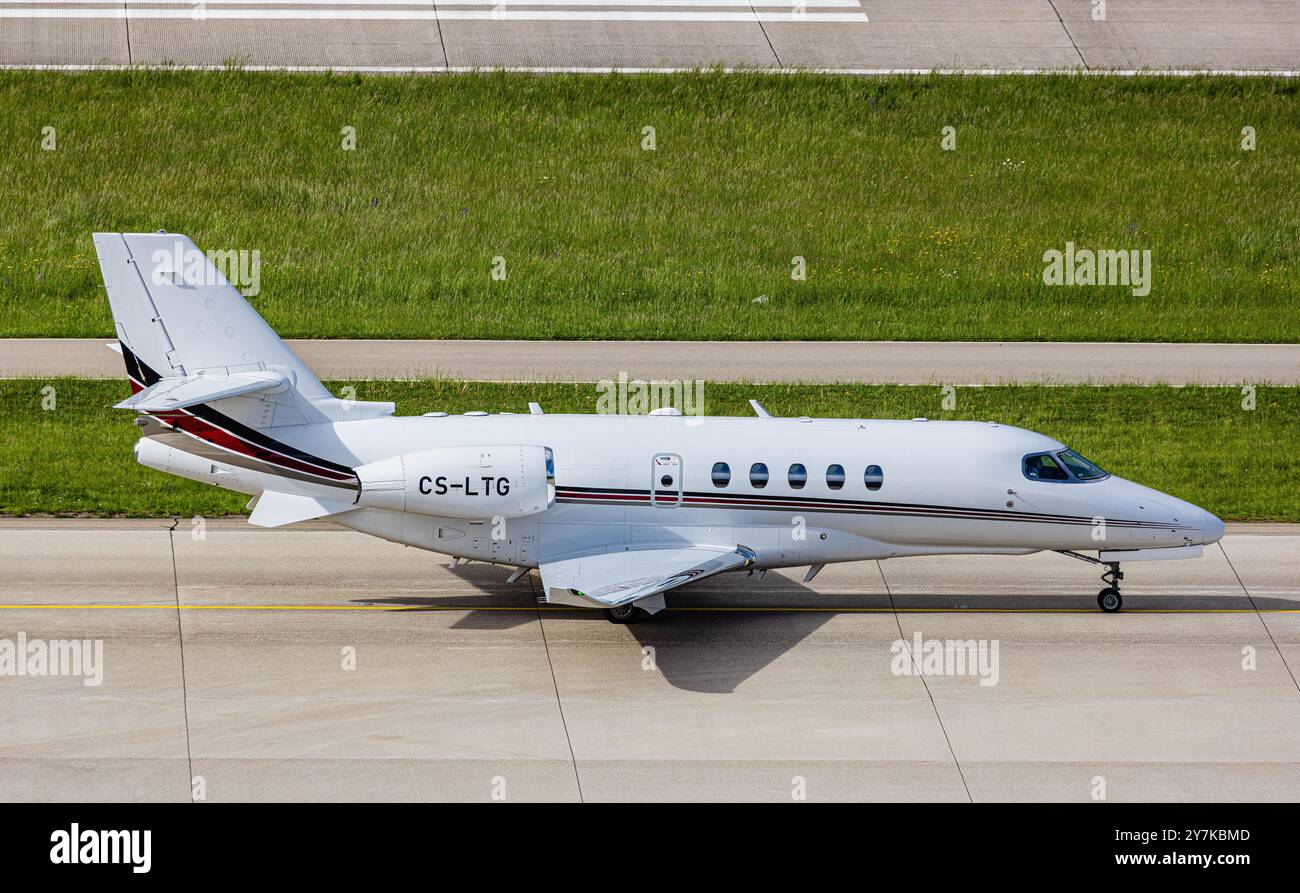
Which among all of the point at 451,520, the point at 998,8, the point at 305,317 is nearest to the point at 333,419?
the point at 451,520

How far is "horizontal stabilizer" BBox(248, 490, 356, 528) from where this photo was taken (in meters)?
23.0

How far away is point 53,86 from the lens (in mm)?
48344

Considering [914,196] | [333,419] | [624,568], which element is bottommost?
[624,568]

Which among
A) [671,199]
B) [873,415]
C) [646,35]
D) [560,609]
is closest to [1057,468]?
[560,609]

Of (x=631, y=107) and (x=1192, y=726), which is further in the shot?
(x=631, y=107)

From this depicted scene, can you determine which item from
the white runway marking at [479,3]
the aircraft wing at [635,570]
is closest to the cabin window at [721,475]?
the aircraft wing at [635,570]

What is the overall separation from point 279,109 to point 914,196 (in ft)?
65.0

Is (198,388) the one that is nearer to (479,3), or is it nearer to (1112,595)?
(1112,595)

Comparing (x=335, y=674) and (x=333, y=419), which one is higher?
(x=333, y=419)

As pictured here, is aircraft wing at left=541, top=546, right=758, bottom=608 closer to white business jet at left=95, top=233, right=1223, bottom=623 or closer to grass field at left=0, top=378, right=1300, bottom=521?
white business jet at left=95, top=233, right=1223, bottom=623

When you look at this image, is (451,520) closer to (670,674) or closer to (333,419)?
(333,419)

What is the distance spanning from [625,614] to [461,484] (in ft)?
10.9

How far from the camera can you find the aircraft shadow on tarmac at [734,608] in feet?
76.2

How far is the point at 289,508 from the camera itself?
2325 centimetres
